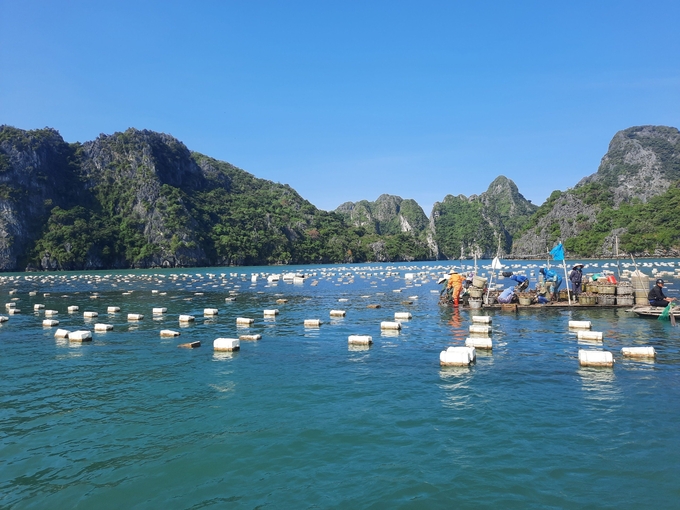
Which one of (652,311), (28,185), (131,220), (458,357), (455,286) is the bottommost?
(458,357)

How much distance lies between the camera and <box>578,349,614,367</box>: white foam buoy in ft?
47.5

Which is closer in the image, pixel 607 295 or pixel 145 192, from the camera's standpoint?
pixel 607 295

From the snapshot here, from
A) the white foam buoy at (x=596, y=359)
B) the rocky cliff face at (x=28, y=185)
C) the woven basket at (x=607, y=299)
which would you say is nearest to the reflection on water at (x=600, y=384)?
the white foam buoy at (x=596, y=359)

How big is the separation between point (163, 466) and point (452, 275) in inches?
1074

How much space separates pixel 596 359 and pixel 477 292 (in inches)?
651

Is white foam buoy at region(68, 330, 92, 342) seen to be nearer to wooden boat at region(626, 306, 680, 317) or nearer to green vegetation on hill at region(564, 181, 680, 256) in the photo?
wooden boat at region(626, 306, 680, 317)

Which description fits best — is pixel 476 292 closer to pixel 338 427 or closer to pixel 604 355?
pixel 604 355

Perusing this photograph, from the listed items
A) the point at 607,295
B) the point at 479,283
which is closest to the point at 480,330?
the point at 479,283

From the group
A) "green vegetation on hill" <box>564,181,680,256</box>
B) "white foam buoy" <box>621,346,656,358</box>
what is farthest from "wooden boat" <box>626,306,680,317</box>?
"green vegetation on hill" <box>564,181,680,256</box>

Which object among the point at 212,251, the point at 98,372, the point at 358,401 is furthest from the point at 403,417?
the point at 212,251

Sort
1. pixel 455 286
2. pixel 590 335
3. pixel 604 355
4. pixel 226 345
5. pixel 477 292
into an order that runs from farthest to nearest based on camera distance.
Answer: pixel 455 286, pixel 477 292, pixel 590 335, pixel 226 345, pixel 604 355

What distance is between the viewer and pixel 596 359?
47.9 ft

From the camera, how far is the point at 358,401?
11.9 m

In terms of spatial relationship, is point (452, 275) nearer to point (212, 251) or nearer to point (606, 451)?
point (606, 451)
